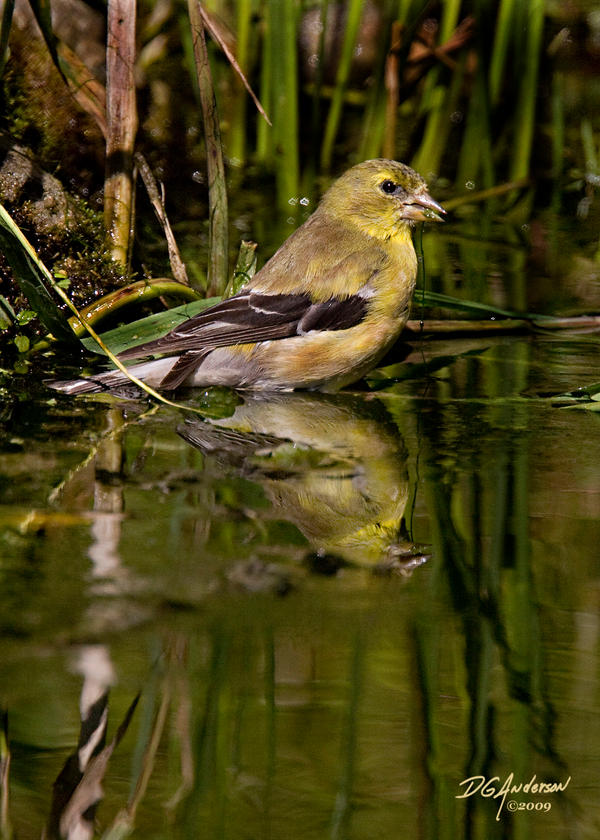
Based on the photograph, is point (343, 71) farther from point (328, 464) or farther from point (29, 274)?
point (328, 464)

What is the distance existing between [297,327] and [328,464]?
4.07 feet

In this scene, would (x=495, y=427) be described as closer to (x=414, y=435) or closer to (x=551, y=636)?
(x=414, y=435)

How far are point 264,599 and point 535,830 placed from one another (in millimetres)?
842

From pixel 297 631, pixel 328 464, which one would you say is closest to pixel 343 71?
pixel 328 464

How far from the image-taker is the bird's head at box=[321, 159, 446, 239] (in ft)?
16.6

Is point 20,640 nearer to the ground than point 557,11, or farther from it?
nearer to the ground

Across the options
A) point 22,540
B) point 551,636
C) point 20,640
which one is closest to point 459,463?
point 551,636

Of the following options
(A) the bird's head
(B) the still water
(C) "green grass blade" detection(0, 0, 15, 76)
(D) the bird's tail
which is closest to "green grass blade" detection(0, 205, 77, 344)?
(D) the bird's tail

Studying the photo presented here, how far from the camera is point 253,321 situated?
445 cm

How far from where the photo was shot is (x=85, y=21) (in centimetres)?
769

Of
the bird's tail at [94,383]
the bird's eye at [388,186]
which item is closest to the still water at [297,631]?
the bird's tail at [94,383]

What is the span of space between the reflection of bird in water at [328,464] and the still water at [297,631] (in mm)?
11

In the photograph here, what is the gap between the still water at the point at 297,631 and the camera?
1.95 metres

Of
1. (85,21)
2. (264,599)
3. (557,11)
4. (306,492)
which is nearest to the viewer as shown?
(264,599)
